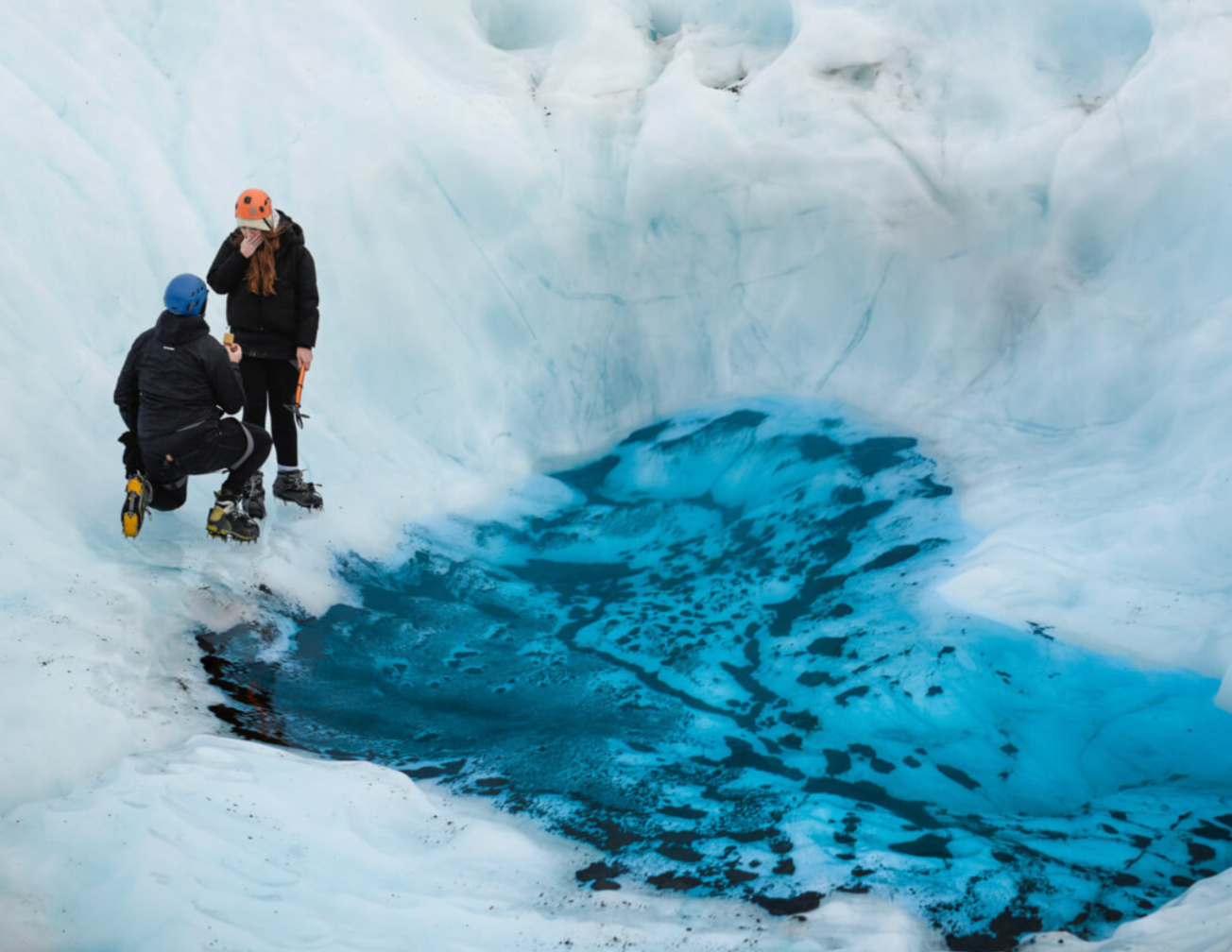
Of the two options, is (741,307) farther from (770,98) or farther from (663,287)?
(770,98)

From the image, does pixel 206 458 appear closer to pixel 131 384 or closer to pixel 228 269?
pixel 131 384

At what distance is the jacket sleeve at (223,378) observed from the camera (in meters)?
4.73

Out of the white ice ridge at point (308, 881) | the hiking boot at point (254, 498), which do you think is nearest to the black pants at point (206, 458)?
the hiking boot at point (254, 498)

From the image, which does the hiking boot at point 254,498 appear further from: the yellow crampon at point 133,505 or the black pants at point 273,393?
the yellow crampon at point 133,505

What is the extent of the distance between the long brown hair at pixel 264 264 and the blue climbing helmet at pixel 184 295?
58 centimetres

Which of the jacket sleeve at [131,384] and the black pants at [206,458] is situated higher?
the jacket sleeve at [131,384]

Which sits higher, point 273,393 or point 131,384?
point 131,384

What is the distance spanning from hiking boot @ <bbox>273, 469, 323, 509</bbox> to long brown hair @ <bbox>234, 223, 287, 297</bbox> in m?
1.00

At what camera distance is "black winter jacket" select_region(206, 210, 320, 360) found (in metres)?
5.16

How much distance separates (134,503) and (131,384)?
54 centimetres

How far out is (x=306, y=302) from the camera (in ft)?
17.5

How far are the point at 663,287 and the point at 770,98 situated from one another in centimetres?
145

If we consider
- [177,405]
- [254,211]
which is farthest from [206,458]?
[254,211]

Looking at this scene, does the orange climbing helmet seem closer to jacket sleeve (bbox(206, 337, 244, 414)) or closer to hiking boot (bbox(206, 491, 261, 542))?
jacket sleeve (bbox(206, 337, 244, 414))
